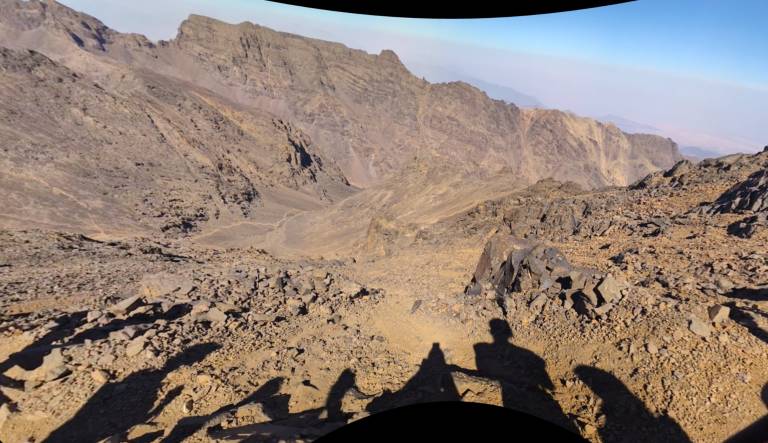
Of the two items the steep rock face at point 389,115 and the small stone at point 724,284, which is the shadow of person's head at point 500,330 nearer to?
the small stone at point 724,284

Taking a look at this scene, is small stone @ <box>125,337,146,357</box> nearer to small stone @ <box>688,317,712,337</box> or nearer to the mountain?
small stone @ <box>688,317,712,337</box>

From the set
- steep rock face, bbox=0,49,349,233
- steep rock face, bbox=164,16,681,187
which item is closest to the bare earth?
steep rock face, bbox=0,49,349,233

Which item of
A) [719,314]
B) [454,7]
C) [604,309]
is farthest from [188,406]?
[719,314]

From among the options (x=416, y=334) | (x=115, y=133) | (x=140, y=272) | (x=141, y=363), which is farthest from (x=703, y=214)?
(x=115, y=133)

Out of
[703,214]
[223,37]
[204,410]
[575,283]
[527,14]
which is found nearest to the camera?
[527,14]

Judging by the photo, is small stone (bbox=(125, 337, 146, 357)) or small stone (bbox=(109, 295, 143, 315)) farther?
small stone (bbox=(109, 295, 143, 315))

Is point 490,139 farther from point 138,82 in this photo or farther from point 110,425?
point 110,425
